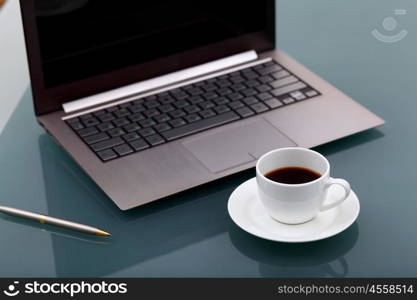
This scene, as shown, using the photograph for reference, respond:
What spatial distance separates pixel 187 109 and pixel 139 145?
13cm

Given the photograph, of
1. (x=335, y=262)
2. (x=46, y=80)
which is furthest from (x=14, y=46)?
(x=335, y=262)

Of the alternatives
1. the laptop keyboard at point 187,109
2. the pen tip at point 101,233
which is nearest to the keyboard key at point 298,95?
the laptop keyboard at point 187,109

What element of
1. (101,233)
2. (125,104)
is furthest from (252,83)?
(101,233)

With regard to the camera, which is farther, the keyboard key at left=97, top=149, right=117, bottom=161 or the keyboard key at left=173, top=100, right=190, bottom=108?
the keyboard key at left=173, top=100, right=190, bottom=108

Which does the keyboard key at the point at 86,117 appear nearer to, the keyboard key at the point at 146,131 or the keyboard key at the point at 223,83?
the keyboard key at the point at 146,131

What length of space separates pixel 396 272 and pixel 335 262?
0.26 ft

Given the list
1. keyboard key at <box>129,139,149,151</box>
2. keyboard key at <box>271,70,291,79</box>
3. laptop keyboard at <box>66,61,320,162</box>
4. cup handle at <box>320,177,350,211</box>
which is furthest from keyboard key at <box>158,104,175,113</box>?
cup handle at <box>320,177,350,211</box>

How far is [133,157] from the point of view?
1.23 metres

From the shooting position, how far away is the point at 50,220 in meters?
1.13

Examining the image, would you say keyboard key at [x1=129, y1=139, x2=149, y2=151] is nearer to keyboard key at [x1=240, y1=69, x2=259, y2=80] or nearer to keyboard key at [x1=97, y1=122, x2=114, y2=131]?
keyboard key at [x1=97, y1=122, x2=114, y2=131]

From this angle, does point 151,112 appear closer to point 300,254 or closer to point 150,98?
point 150,98

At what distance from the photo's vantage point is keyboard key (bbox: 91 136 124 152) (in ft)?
4.08

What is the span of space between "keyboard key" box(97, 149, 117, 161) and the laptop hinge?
14 centimetres

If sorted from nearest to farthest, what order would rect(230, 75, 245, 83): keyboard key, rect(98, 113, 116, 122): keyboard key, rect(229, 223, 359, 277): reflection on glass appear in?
rect(229, 223, 359, 277): reflection on glass
rect(98, 113, 116, 122): keyboard key
rect(230, 75, 245, 83): keyboard key
